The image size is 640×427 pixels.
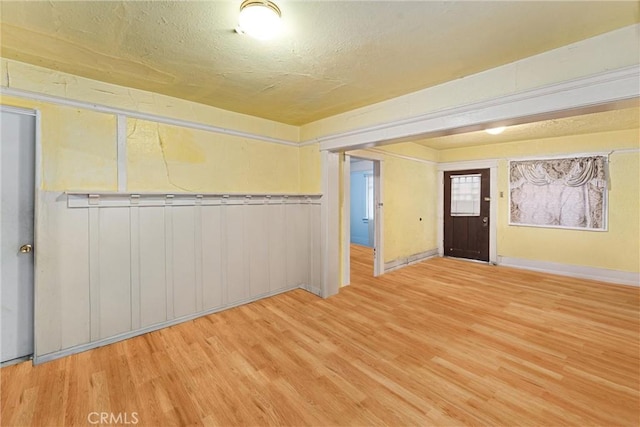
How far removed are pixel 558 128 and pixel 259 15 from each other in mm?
4693

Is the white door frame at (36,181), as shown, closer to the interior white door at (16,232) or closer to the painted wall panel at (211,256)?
the interior white door at (16,232)

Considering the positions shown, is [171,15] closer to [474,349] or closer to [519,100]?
[519,100]

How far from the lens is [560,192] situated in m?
4.60

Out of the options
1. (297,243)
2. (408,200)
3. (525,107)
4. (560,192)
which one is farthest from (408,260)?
(525,107)

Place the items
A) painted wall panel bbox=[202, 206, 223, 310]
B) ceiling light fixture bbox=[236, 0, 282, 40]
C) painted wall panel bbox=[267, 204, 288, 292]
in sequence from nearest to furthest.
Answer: ceiling light fixture bbox=[236, 0, 282, 40] → painted wall panel bbox=[202, 206, 223, 310] → painted wall panel bbox=[267, 204, 288, 292]

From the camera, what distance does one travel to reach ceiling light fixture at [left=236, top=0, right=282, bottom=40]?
1.38 metres

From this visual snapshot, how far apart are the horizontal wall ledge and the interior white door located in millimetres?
351

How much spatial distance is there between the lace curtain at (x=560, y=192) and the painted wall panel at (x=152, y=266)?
19.2 ft

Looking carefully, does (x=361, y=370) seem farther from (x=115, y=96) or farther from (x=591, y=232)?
(x=591, y=232)

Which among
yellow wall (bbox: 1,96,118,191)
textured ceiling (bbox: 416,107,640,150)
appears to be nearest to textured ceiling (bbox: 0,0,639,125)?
yellow wall (bbox: 1,96,118,191)

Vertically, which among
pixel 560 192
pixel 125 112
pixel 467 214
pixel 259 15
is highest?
pixel 259 15

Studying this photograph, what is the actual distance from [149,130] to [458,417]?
3.44 m

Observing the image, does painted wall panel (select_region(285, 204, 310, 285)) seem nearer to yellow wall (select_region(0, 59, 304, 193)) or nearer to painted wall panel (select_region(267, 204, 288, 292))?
painted wall panel (select_region(267, 204, 288, 292))
